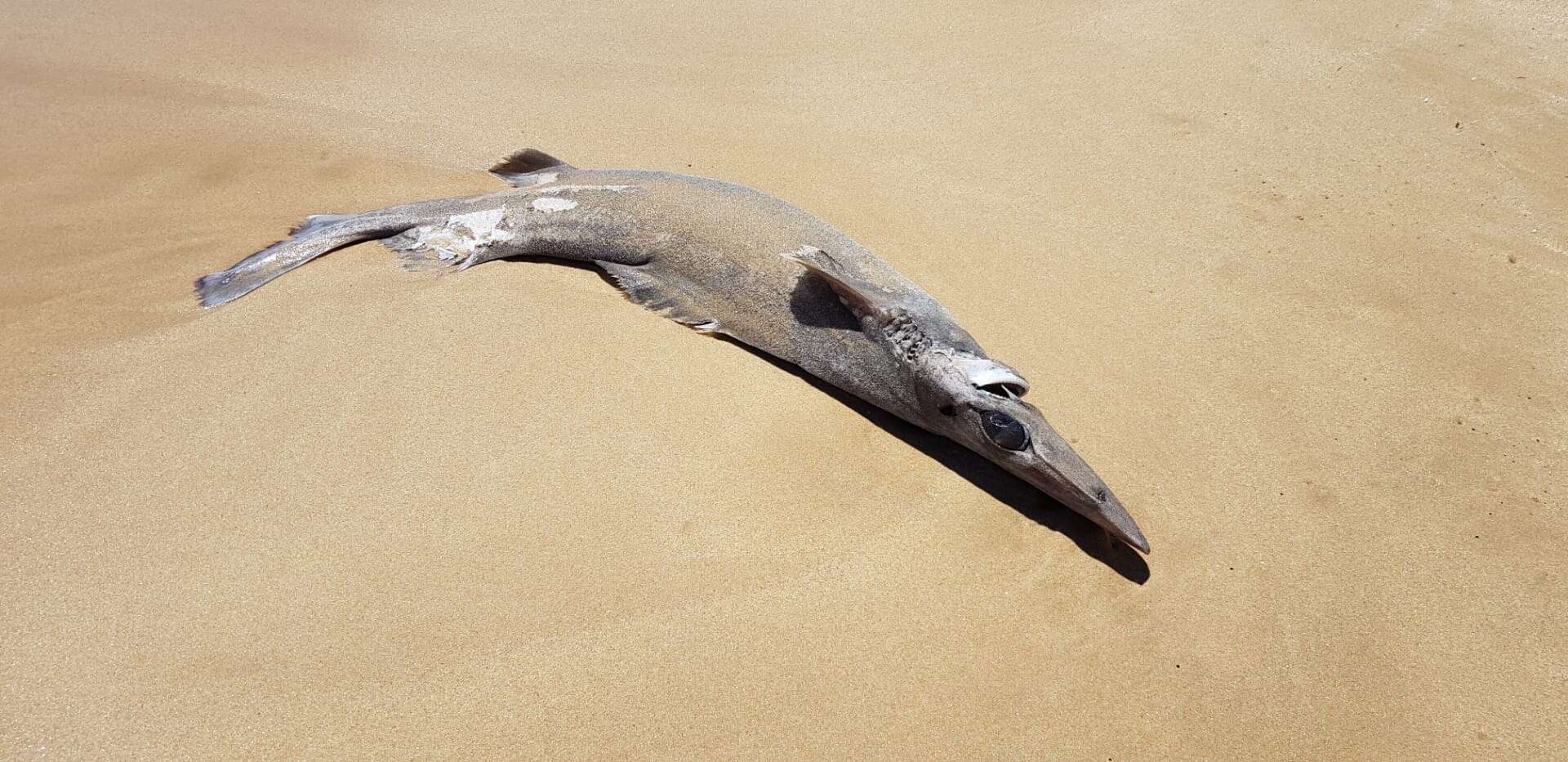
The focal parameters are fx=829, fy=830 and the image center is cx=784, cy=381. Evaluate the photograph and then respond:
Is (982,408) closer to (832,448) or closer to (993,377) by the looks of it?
Answer: (993,377)

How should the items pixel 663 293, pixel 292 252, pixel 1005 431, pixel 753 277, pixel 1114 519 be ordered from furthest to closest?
pixel 292 252 < pixel 663 293 < pixel 753 277 < pixel 1005 431 < pixel 1114 519

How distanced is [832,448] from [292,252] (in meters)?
2.75

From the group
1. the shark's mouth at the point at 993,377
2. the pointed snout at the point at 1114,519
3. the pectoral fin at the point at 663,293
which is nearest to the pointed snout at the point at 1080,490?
the pointed snout at the point at 1114,519

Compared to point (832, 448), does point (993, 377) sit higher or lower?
higher

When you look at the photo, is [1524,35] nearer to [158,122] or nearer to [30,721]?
[30,721]

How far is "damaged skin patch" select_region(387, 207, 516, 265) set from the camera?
12.7 ft

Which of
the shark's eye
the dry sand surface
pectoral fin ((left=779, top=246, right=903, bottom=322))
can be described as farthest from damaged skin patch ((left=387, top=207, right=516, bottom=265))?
the shark's eye

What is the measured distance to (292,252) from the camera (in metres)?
3.88

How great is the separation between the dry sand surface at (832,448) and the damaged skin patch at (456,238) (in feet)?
0.41

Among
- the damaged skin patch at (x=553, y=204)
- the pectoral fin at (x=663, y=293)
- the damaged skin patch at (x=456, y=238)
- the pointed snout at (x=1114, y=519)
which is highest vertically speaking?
the damaged skin patch at (x=553, y=204)

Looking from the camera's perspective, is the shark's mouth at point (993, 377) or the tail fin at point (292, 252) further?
the tail fin at point (292, 252)

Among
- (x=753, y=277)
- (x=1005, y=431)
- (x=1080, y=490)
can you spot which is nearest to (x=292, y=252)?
(x=753, y=277)

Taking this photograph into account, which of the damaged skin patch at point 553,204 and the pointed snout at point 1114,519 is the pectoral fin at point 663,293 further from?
the pointed snout at point 1114,519

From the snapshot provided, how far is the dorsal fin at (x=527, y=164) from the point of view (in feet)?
14.8
